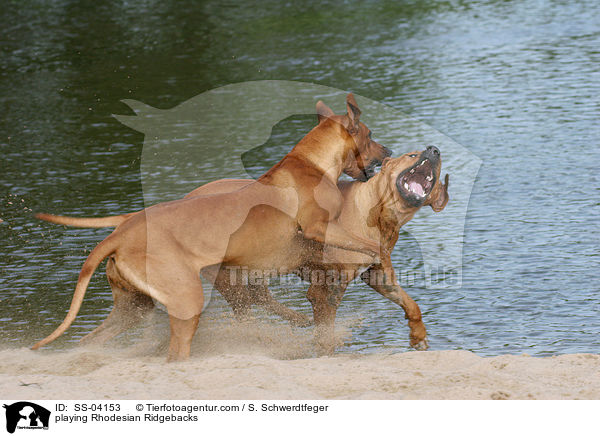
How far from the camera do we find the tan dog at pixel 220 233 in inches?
260

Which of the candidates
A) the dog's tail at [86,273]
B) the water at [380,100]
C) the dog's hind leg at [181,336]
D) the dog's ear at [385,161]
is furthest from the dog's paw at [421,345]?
the dog's tail at [86,273]

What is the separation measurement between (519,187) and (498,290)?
3.47 meters

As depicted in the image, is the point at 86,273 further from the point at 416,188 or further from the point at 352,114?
the point at 416,188

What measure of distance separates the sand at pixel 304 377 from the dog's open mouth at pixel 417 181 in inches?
47.0

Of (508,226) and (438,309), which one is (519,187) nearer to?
(508,226)

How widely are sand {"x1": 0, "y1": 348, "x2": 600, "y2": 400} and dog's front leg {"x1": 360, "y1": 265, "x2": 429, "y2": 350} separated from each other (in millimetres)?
350

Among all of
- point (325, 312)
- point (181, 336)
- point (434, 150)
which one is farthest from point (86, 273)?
point (434, 150)

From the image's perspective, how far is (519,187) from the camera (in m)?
12.2

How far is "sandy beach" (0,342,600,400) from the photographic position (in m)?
6.08

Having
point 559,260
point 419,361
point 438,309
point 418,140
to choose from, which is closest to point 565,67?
point 418,140

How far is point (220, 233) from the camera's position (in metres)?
6.73

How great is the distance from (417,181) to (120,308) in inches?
94.0
